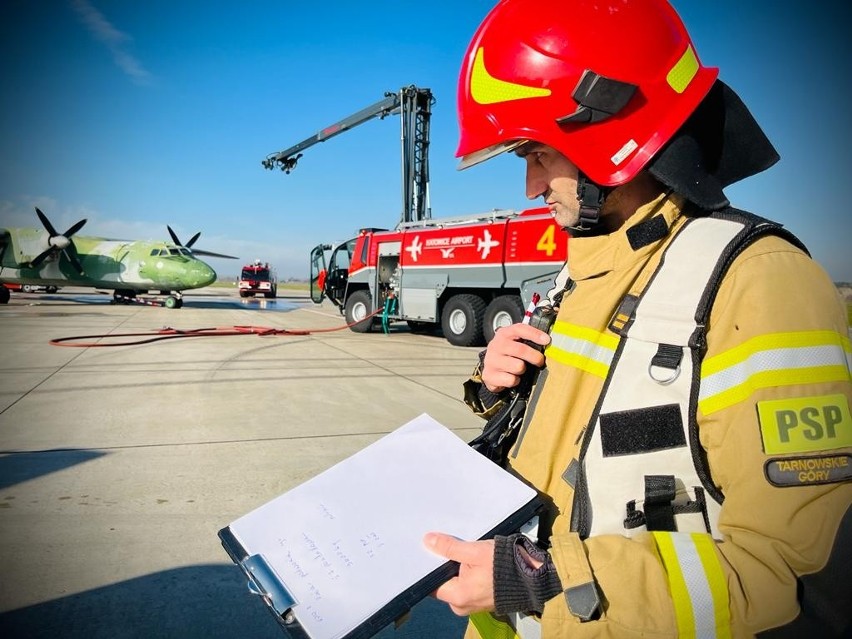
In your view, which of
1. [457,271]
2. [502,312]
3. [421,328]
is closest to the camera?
[502,312]

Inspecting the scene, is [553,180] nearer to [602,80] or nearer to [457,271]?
[602,80]

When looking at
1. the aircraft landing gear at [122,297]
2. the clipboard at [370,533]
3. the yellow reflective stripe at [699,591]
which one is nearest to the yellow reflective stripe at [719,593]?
the yellow reflective stripe at [699,591]

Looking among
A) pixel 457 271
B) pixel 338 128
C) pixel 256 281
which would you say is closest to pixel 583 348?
pixel 457 271

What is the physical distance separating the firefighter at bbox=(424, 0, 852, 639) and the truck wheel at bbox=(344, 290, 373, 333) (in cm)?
1112

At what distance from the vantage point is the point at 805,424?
0.73 meters

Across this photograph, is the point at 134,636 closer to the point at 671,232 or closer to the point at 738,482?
the point at 738,482

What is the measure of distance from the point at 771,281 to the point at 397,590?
837 millimetres

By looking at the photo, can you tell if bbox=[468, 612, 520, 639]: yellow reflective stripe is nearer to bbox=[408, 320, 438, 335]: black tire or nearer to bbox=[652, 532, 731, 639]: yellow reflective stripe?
bbox=[652, 532, 731, 639]: yellow reflective stripe

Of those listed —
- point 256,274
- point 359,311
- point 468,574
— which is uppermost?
point 256,274

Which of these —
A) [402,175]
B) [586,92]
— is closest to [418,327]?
[402,175]

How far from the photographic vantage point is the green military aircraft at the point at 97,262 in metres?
19.1

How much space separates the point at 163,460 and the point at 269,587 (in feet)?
10.6

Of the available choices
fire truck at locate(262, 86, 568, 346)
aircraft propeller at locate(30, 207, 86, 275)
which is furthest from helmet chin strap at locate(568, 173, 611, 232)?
aircraft propeller at locate(30, 207, 86, 275)

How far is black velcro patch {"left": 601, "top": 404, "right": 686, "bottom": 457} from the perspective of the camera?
0.86 meters
